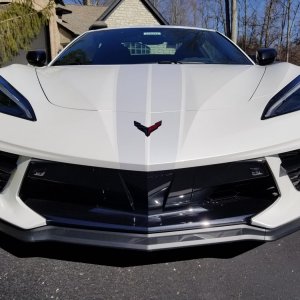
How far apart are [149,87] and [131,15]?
89.3 feet

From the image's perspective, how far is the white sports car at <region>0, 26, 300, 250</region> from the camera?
1.75 meters

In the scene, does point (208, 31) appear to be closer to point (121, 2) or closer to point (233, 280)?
point (233, 280)

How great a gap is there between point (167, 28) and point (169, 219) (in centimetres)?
240

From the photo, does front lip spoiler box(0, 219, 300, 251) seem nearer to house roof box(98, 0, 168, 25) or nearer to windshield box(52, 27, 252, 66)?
windshield box(52, 27, 252, 66)

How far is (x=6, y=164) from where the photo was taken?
190 cm

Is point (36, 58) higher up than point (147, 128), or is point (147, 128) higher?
point (147, 128)

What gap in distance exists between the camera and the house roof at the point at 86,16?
27.2 m

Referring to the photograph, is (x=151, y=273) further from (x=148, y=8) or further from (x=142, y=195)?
(x=148, y=8)

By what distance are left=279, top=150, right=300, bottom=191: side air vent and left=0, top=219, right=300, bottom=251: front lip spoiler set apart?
30cm

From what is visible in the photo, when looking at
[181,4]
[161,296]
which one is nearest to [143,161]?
[161,296]

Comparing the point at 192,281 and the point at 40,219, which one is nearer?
the point at 40,219

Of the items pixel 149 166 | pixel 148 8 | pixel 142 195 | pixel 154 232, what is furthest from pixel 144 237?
pixel 148 8

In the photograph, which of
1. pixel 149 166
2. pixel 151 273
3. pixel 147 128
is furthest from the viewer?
pixel 151 273

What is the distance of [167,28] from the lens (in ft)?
12.2
